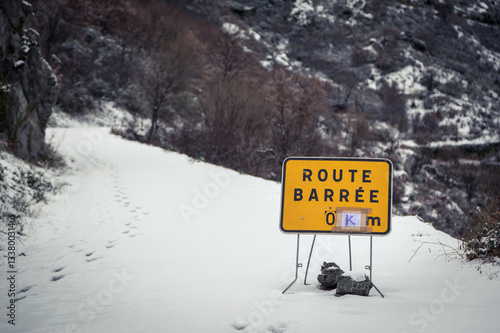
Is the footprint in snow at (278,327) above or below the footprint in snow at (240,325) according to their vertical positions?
above

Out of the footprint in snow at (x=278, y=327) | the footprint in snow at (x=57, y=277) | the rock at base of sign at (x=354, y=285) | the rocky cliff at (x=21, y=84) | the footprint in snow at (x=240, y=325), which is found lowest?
the footprint in snow at (x=57, y=277)

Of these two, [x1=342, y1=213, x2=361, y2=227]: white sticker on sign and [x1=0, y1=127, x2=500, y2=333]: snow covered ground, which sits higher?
[x1=342, y1=213, x2=361, y2=227]: white sticker on sign

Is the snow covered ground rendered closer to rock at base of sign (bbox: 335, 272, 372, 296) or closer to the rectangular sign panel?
rock at base of sign (bbox: 335, 272, 372, 296)

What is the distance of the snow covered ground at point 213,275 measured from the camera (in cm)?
243

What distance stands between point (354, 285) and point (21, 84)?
32.7 ft

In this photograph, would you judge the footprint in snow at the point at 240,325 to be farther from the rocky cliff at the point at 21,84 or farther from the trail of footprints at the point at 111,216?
the rocky cliff at the point at 21,84

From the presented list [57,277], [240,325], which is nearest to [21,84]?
[57,277]

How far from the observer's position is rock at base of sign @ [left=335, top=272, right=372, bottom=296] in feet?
9.15

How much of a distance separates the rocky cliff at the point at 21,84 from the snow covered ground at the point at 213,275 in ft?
8.84

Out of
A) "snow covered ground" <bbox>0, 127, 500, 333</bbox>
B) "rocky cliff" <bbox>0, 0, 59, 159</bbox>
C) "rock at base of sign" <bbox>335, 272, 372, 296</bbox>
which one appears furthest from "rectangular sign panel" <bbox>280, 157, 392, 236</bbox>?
"rocky cliff" <bbox>0, 0, 59, 159</bbox>

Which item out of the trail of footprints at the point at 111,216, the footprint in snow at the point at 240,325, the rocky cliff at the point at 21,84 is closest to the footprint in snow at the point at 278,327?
the footprint in snow at the point at 240,325

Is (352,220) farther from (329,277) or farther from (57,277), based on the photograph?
(57,277)

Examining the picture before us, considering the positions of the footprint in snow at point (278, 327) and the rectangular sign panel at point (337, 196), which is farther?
the rectangular sign panel at point (337, 196)

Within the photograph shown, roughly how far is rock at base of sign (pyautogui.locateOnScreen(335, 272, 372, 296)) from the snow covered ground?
6 cm
